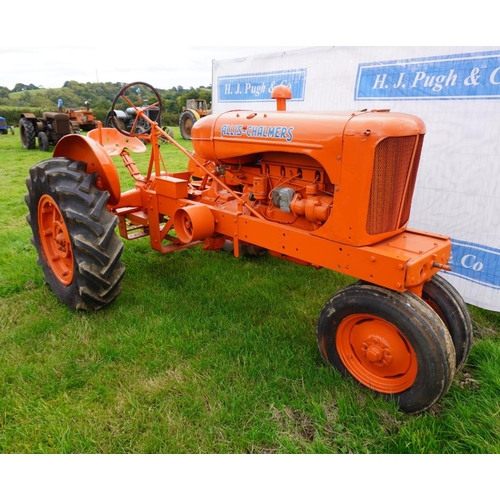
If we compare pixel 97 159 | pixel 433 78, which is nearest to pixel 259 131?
pixel 97 159

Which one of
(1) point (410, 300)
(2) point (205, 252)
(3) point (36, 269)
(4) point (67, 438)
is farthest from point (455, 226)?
(3) point (36, 269)

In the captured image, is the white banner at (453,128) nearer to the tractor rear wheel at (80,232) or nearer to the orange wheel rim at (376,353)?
the orange wheel rim at (376,353)

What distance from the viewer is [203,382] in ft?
Answer: 8.85

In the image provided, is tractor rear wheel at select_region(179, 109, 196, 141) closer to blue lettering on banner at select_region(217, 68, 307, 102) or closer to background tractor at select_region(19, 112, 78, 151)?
background tractor at select_region(19, 112, 78, 151)

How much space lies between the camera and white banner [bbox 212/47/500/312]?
11.8 ft

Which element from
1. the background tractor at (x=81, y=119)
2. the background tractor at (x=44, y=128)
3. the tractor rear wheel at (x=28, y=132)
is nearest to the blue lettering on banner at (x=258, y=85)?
the background tractor at (x=44, y=128)

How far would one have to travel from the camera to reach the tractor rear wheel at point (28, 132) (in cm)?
1393

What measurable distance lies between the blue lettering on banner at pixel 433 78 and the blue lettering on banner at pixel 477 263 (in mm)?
1290

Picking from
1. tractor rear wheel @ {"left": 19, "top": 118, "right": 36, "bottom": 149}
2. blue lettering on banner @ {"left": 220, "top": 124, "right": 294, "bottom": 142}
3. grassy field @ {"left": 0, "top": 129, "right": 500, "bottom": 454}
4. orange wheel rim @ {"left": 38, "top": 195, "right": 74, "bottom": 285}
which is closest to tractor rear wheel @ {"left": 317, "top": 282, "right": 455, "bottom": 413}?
grassy field @ {"left": 0, "top": 129, "right": 500, "bottom": 454}

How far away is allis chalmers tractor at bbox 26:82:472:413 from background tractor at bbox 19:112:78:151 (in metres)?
11.4

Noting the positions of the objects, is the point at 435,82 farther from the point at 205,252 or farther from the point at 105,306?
the point at 105,306

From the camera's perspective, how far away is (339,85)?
4590 mm

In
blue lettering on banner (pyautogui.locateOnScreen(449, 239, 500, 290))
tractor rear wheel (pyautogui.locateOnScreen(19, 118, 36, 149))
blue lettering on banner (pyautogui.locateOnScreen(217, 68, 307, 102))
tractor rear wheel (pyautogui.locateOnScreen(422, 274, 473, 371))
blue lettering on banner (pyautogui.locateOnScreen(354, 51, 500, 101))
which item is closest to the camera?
tractor rear wheel (pyautogui.locateOnScreen(422, 274, 473, 371))

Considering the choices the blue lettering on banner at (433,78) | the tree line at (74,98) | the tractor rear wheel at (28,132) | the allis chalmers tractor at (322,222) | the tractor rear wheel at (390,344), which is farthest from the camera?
the tree line at (74,98)
